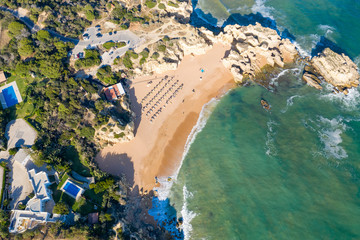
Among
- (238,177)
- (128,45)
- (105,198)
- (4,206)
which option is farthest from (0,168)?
(238,177)

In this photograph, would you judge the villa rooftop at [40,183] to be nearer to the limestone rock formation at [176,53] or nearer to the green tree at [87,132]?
the green tree at [87,132]

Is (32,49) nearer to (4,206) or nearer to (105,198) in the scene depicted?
(4,206)

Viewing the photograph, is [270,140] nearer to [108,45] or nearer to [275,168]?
[275,168]

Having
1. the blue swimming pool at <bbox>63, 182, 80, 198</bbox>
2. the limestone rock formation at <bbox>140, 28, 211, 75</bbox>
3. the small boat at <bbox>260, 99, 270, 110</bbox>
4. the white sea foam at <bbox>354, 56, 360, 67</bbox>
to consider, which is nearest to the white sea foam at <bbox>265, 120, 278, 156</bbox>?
the small boat at <bbox>260, 99, 270, 110</bbox>

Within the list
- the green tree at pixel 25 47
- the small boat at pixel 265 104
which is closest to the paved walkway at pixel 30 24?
the green tree at pixel 25 47

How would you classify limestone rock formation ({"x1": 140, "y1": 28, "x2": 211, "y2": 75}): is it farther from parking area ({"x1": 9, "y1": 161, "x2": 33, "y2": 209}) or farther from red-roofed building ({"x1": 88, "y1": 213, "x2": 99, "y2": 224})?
red-roofed building ({"x1": 88, "y1": 213, "x2": 99, "y2": 224})

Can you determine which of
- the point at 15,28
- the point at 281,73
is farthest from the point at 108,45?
the point at 281,73
